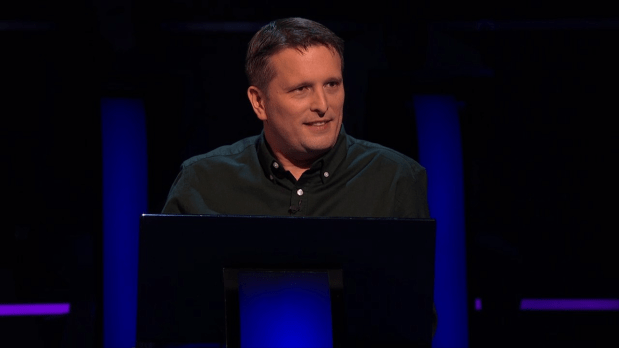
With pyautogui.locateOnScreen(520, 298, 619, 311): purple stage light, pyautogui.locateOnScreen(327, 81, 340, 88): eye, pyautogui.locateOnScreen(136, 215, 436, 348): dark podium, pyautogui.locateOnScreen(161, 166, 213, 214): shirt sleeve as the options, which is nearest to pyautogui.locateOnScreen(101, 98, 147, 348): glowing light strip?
pyautogui.locateOnScreen(161, 166, 213, 214): shirt sleeve

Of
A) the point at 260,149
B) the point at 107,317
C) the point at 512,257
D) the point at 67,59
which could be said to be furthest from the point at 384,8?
the point at 107,317

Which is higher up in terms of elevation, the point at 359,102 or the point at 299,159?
the point at 359,102

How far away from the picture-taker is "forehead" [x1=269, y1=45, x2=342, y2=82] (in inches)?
63.5

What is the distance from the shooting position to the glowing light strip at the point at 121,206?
5.84 feet

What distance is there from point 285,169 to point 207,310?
0.84 m

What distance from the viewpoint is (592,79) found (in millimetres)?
2311

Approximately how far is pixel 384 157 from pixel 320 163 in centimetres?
24

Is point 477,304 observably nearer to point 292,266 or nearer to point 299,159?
point 299,159

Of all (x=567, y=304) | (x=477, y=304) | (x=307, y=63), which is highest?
(x=307, y=63)

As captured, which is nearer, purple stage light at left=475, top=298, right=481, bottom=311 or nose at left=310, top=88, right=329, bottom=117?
nose at left=310, top=88, right=329, bottom=117

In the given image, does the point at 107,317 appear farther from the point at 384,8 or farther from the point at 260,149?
the point at 384,8

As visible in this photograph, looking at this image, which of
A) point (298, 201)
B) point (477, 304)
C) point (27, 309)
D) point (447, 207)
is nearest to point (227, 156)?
point (298, 201)

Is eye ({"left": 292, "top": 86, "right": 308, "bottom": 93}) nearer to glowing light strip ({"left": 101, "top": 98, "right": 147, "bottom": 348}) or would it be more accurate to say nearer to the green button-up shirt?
the green button-up shirt

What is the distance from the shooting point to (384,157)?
190 centimetres
